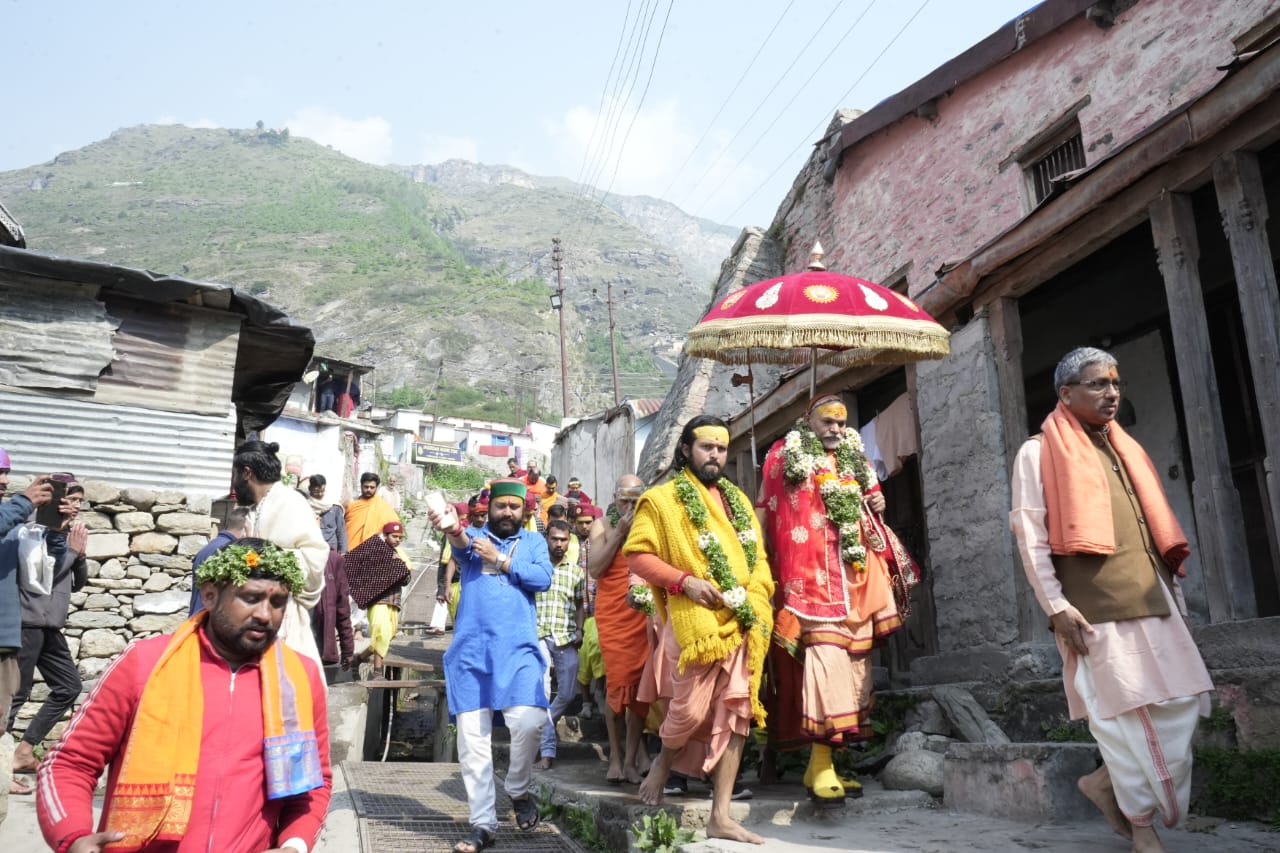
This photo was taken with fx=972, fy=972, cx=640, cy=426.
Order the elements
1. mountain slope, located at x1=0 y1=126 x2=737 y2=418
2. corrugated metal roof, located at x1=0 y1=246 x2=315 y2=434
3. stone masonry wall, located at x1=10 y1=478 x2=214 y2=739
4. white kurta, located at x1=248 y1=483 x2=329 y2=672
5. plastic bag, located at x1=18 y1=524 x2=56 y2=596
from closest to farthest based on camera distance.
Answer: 1. white kurta, located at x1=248 y1=483 x2=329 y2=672
2. plastic bag, located at x1=18 y1=524 x2=56 y2=596
3. stone masonry wall, located at x1=10 y1=478 x2=214 y2=739
4. corrugated metal roof, located at x1=0 y1=246 x2=315 y2=434
5. mountain slope, located at x1=0 y1=126 x2=737 y2=418

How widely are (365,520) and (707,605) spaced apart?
22.1ft

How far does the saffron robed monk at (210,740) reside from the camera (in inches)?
103

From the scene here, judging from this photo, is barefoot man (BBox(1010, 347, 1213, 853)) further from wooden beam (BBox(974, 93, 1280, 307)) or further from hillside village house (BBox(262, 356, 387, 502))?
hillside village house (BBox(262, 356, 387, 502))

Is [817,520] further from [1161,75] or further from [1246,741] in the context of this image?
[1161,75]

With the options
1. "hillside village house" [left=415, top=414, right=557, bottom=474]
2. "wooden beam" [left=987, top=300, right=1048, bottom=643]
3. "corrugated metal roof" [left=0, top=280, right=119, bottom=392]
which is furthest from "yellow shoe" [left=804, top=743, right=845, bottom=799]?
"hillside village house" [left=415, top=414, right=557, bottom=474]

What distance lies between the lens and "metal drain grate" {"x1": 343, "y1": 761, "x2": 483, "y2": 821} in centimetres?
584

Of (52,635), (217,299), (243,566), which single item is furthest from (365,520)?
(243,566)

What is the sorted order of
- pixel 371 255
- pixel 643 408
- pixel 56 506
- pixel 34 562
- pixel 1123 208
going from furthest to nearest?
pixel 371 255 < pixel 643 408 < pixel 56 506 < pixel 34 562 < pixel 1123 208

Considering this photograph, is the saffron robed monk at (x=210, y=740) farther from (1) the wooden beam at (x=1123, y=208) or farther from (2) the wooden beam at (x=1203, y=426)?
(1) the wooden beam at (x=1123, y=208)

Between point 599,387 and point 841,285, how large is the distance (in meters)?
85.2

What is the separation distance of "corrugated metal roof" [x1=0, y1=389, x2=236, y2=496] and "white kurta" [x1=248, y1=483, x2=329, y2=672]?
502 cm

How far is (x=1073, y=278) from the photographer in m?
7.30

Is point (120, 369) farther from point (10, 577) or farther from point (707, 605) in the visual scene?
point (707, 605)

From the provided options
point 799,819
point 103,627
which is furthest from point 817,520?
point 103,627
